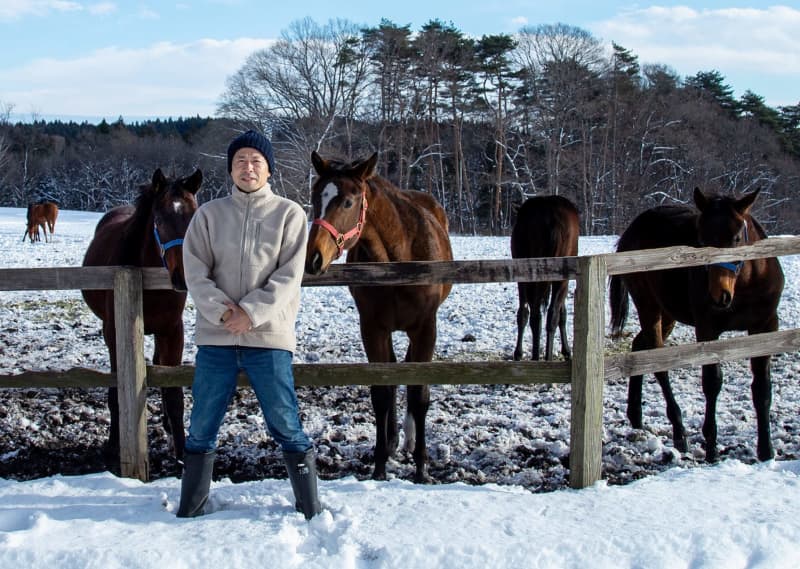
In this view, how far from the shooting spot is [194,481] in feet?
10.4

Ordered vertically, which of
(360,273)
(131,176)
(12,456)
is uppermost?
(131,176)

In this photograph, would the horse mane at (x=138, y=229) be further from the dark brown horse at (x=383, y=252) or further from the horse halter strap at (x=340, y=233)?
the horse halter strap at (x=340, y=233)

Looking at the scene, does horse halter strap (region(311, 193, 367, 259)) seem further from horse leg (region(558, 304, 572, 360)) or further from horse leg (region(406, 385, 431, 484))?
horse leg (region(558, 304, 572, 360))

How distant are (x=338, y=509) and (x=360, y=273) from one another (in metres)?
1.27

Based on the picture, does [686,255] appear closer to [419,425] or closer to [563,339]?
[419,425]

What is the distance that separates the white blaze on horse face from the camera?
12.3ft

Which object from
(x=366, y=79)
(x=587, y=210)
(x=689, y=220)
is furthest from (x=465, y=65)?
(x=689, y=220)

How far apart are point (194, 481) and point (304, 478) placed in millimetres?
551

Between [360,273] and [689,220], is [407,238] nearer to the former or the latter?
[360,273]

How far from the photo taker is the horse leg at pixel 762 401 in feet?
15.2

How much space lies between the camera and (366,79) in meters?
38.7

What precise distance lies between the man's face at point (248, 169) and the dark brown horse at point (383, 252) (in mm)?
712

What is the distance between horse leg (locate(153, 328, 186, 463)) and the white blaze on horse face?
1.57 metres

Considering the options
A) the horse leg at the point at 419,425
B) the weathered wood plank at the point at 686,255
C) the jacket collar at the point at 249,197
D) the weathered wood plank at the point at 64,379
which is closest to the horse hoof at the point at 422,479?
the horse leg at the point at 419,425
